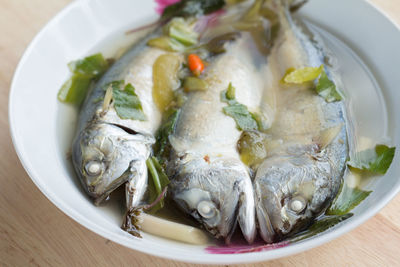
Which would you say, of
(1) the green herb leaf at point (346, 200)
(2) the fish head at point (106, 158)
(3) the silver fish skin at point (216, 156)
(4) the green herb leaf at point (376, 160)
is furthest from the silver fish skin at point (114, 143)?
(4) the green herb leaf at point (376, 160)

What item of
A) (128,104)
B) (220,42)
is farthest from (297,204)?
(220,42)

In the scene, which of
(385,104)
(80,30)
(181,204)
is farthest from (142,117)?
(385,104)

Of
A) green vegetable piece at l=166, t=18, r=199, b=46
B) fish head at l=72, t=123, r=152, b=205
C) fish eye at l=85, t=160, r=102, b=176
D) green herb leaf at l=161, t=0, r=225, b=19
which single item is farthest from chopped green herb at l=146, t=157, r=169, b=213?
green herb leaf at l=161, t=0, r=225, b=19

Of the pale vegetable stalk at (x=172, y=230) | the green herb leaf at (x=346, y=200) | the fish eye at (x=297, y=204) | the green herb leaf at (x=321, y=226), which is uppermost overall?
the pale vegetable stalk at (x=172, y=230)

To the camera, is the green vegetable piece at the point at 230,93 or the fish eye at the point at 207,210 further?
the green vegetable piece at the point at 230,93

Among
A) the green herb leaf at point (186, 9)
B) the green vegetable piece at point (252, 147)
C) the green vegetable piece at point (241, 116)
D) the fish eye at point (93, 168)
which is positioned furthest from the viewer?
the green herb leaf at point (186, 9)

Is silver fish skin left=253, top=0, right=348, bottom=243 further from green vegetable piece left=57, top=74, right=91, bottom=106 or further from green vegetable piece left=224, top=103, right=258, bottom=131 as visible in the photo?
green vegetable piece left=57, top=74, right=91, bottom=106

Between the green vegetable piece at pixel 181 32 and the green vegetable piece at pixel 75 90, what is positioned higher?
the green vegetable piece at pixel 75 90

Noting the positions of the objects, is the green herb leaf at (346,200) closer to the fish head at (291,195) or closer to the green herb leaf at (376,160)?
the fish head at (291,195)
